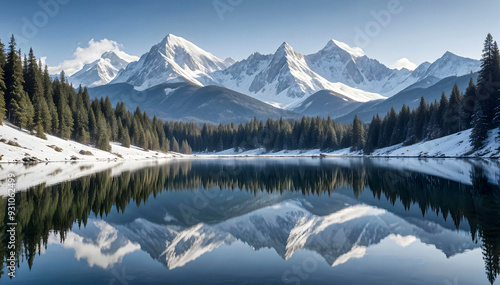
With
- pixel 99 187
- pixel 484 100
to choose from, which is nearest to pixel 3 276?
pixel 99 187

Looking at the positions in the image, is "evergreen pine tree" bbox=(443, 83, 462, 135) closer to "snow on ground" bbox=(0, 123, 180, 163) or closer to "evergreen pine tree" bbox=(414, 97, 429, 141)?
"evergreen pine tree" bbox=(414, 97, 429, 141)

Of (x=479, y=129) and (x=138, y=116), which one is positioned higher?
(x=138, y=116)

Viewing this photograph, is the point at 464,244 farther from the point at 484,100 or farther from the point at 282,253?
the point at 484,100

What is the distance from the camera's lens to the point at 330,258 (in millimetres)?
14078

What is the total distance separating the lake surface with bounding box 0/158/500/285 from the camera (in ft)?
40.2

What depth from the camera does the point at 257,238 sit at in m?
17.9

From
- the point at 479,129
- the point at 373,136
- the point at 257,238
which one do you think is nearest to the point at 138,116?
the point at 373,136

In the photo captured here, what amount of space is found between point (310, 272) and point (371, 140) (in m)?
138

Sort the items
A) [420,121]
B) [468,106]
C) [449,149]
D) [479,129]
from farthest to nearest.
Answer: [420,121] < [468,106] < [449,149] < [479,129]

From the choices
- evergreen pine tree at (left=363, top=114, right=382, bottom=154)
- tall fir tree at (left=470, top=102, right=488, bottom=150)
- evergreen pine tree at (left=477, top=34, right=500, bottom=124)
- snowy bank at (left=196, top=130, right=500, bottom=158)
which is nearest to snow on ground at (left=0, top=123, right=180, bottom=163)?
snowy bank at (left=196, top=130, right=500, bottom=158)

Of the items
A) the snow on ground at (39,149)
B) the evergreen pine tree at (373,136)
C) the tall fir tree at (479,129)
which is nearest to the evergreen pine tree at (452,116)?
the tall fir tree at (479,129)

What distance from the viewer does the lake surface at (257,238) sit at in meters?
12.3

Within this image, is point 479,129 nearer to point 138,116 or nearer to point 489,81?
point 489,81

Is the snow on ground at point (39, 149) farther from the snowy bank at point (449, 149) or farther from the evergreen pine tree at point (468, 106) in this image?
the evergreen pine tree at point (468, 106)
